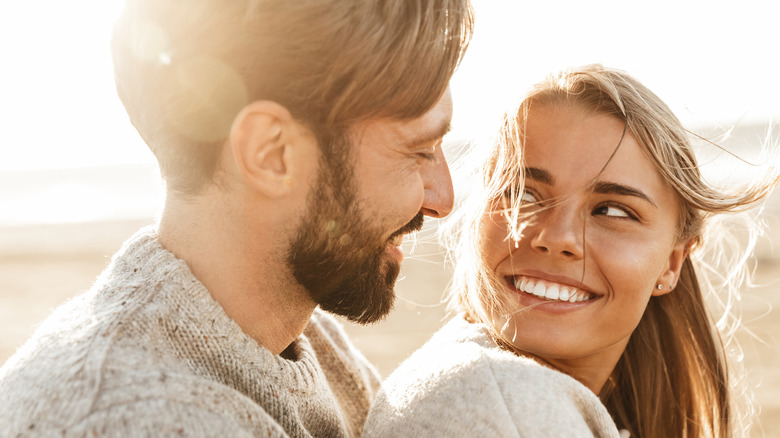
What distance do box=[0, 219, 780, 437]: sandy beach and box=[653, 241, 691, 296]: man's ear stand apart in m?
1.20

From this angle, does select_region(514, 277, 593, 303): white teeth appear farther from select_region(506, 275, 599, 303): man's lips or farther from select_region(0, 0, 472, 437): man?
select_region(0, 0, 472, 437): man

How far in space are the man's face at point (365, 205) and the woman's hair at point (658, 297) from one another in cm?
43

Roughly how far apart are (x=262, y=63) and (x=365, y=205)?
1.73ft

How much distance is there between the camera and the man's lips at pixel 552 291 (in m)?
2.67

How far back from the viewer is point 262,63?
2.14m

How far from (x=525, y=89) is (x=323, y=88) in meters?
1.00

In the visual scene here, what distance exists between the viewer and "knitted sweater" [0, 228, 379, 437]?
62.6 inches

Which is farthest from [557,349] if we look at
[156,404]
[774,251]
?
[774,251]

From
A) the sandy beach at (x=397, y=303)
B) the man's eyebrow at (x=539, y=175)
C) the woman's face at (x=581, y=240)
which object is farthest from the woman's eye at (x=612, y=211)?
the sandy beach at (x=397, y=303)

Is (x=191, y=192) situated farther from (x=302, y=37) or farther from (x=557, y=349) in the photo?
(x=557, y=349)

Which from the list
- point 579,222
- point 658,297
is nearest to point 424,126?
point 579,222

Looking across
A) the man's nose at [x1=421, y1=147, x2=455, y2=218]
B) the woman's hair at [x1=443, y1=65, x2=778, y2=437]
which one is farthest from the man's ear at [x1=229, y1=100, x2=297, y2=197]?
the woman's hair at [x1=443, y1=65, x2=778, y2=437]

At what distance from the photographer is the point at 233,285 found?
2.14 meters

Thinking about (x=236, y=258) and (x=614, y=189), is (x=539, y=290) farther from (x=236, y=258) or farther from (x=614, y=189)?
(x=236, y=258)
